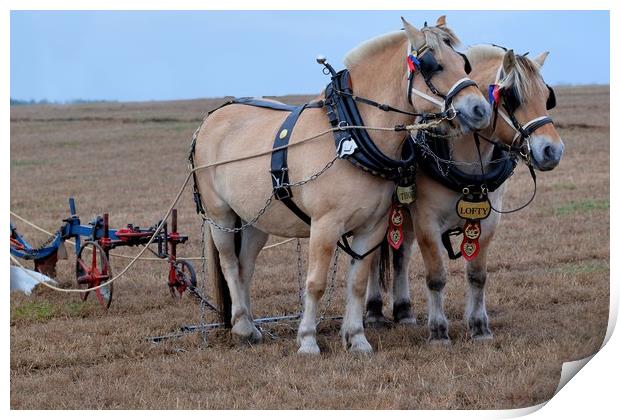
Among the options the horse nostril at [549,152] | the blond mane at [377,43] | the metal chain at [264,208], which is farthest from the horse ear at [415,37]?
the horse nostril at [549,152]

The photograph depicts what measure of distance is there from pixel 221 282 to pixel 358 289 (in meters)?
1.64

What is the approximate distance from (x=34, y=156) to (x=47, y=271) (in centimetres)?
1706

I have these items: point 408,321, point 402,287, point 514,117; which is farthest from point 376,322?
point 514,117

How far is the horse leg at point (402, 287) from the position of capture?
7766 millimetres

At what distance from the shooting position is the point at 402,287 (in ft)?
25.6

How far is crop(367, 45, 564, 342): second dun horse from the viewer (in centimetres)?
599

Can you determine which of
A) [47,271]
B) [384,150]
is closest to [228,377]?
[384,150]

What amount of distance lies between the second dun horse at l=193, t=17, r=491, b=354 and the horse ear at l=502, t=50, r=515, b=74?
309 mm

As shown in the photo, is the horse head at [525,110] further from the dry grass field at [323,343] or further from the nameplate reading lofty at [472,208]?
the dry grass field at [323,343]

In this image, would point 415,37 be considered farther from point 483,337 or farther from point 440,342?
point 483,337

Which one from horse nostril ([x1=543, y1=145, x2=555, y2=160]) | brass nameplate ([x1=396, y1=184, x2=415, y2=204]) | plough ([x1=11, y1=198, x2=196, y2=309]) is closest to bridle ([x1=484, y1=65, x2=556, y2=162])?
horse nostril ([x1=543, y1=145, x2=555, y2=160])

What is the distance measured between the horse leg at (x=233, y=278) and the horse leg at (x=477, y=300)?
5.86 feet

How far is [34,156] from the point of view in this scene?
84.1 feet

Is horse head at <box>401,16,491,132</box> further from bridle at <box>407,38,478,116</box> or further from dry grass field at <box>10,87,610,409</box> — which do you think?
dry grass field at <box>10,87,610,409</box>
